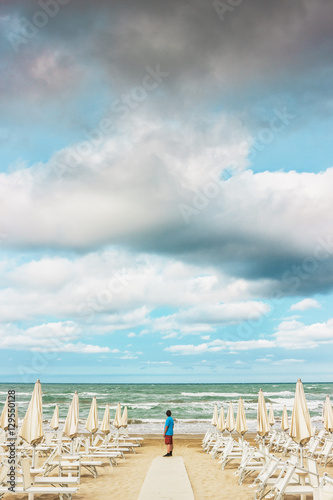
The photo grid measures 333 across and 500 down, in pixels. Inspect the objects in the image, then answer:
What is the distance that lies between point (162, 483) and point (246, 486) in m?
1.90

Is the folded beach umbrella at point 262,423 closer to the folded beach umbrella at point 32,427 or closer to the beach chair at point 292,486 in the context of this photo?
the beach chair at point 292,486

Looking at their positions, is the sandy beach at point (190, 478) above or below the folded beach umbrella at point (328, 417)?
below

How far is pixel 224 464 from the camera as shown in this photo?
1267 cm

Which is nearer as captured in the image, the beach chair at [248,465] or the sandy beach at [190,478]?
the sandy beach at [190,478]

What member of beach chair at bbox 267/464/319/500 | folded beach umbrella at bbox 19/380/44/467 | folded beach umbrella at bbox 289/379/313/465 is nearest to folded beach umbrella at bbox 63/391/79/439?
folded beach umbrella at bbox 19/380/44/467

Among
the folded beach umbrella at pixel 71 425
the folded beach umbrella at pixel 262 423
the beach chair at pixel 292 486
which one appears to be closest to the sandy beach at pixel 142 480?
the folded beach umbrella at pixel 71 425

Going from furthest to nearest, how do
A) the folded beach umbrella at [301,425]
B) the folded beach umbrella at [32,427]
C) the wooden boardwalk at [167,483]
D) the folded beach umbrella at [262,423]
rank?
the folded beach umbrella at [262,423] → the folded beach umbrella at [301,425] → the folded beach umbrella at [32,427] → the wooden boardwalk at [167,483]

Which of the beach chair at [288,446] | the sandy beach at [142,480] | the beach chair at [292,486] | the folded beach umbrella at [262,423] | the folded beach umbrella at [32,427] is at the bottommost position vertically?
the sandy beach at [142,480]

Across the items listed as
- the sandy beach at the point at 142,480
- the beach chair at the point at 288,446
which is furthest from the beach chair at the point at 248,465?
the beach chair at the point at 288,446

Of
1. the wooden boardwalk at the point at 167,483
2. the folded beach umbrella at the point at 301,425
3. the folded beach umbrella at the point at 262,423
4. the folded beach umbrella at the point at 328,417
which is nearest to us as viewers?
the wooden boardwalk at the point at 167,483

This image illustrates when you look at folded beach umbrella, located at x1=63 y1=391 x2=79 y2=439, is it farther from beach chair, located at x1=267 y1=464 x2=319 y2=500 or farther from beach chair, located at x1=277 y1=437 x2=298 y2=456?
beach chair, located at x1=277 y1=437 x2=298 y2=456

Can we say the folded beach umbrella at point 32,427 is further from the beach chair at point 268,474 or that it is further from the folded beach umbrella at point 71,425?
the beach chair at point 268,474

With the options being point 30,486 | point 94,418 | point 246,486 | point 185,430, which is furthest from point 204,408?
point 30,486

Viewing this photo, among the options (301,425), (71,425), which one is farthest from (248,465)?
(71,425)
